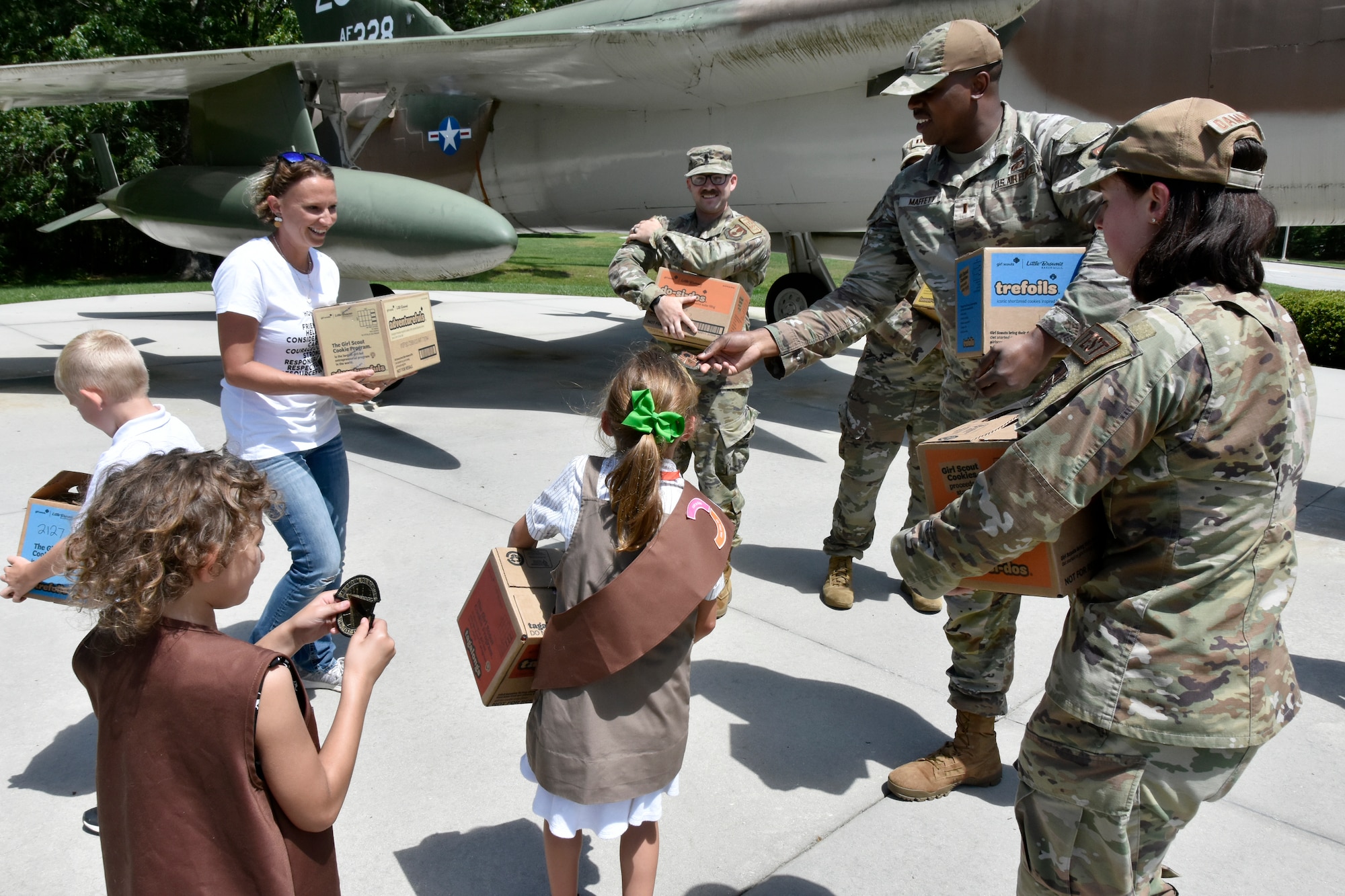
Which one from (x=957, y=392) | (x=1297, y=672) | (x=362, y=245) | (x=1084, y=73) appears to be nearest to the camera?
(x=957, y=392)

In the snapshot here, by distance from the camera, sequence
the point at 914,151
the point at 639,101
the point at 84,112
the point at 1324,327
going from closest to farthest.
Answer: the point at 914,151 < the point at 639,101 < the point at 1324,327 < the point at 84,112

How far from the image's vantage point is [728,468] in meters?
4.41

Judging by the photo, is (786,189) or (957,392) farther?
(786,189)

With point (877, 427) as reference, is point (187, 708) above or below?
above

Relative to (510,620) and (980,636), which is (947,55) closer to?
(980,636)

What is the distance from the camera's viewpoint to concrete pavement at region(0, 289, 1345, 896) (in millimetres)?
2723

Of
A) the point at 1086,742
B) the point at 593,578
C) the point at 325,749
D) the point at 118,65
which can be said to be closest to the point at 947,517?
the point at 1086,742

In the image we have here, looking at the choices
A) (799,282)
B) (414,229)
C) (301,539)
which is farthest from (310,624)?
(799,282)

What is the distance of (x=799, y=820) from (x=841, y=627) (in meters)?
1.43

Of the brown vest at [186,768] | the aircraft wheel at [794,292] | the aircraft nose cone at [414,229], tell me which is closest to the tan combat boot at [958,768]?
the brown vest at [186,768]

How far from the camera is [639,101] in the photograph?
8.36 m

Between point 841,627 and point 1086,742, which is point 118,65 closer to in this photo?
point 841,627

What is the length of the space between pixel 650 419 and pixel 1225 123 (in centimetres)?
120

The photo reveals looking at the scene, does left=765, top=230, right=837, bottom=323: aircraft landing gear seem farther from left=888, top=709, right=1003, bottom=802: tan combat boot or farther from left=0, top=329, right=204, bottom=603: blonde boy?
left=0, top=329, right=204, bottom=603: blonde boy
